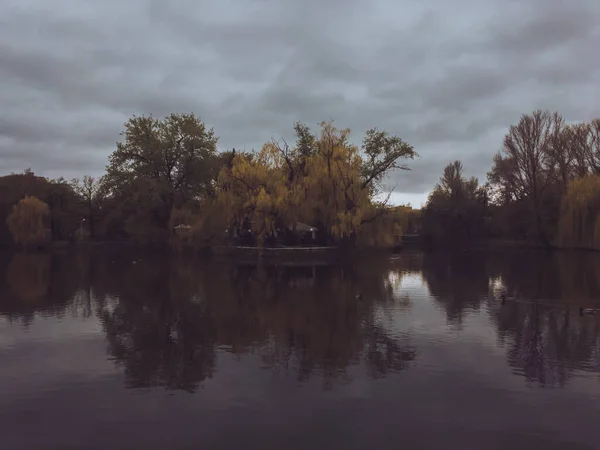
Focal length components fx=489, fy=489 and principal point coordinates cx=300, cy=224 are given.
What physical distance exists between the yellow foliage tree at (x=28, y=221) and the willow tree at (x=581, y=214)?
5620 centimetres

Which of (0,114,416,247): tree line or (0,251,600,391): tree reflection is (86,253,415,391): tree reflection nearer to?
(0,251,600,391): tree reflection

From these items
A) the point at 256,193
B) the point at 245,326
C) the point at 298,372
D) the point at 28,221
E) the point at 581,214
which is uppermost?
the point at 256,193

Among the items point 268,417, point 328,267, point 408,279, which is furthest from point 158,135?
point 268,417

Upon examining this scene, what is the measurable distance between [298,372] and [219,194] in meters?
34.6

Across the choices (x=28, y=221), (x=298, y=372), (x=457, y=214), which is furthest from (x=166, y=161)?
(x=298, y=372)

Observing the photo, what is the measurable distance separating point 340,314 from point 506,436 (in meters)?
9.09

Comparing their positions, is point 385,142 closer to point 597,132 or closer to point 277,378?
point 597,132

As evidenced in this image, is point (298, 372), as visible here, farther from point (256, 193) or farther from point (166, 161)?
point (166, 161)

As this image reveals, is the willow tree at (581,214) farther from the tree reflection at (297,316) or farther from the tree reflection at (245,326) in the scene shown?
the tree reflection at (245,326)

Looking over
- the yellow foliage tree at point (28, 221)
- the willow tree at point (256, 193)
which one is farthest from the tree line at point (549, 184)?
the yellow foliage tree at point (28, 221)

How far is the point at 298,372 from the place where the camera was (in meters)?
10.1

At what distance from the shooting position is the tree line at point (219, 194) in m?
42.3

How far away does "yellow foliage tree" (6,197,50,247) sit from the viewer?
56406mm

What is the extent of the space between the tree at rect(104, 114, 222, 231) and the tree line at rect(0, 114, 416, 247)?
12cm
